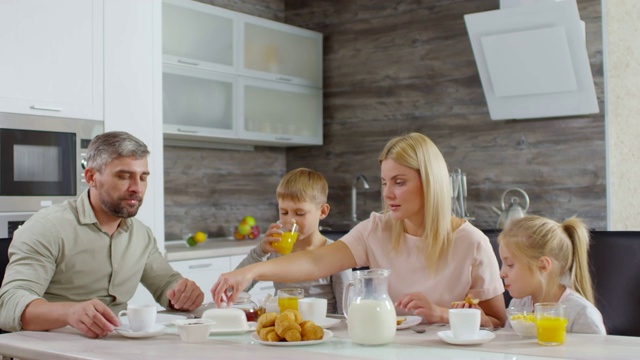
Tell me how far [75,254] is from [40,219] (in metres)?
0.15

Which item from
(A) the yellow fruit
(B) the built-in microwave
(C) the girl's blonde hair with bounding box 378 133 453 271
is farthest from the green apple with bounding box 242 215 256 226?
(C) the girl's blonde hair with bounding box 378 133 453 271

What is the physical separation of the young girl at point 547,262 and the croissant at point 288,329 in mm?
722

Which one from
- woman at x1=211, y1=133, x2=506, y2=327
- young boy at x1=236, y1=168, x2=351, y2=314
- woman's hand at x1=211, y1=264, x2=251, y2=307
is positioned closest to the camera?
woman's hand at x1=211, y1=264, x2=251, y2=307

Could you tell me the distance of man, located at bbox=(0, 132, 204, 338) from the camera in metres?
2.46

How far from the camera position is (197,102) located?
16.3 ft

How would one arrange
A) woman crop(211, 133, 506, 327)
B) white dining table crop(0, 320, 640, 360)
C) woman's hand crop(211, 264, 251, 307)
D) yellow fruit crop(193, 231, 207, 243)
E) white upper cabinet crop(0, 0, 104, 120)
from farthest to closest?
1. yellow fruit crop(193, 231, 207, 243)
2. white upper cabinet crop(0, 0, 104, 120)
3. woman crop(211, 133, 506, 327)
4. woman's hand crop(211, 264, 251, 307)
5. white dining table crop(0, 320, 640, 360)

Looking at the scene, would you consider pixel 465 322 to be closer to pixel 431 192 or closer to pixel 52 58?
pixel 431 192

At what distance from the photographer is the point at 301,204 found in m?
3.08

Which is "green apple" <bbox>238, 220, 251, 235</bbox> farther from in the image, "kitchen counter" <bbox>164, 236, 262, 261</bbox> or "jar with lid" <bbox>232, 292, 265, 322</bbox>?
"jar with lid" <bbox>232, 292, 265, 322</bbox>

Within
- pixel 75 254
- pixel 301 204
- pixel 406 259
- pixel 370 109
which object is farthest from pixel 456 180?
pixel 75 254

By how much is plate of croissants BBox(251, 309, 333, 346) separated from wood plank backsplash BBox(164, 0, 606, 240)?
3153 millimetres

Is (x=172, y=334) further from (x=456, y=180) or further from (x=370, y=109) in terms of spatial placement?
(x=370, y=109)

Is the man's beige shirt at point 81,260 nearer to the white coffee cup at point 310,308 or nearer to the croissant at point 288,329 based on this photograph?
the white coffee cup at point 310,308

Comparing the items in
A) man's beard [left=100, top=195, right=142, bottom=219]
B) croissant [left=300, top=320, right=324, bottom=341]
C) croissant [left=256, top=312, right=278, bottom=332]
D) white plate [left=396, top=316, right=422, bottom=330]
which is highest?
man's beard [left=100, top=195, right=142, bottom=219]
